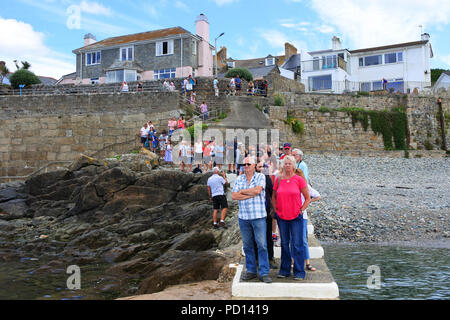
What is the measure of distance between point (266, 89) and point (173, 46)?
1006cm

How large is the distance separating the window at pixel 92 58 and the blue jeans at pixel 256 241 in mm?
32865

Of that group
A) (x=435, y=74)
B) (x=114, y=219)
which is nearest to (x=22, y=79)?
(x=114, y=219)

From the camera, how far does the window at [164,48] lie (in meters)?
32.8

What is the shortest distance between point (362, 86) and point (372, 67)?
1929 mm

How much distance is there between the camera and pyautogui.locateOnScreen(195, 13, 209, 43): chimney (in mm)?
34062

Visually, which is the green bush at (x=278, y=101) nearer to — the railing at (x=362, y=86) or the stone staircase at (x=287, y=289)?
the railing at (x=362, y=86)

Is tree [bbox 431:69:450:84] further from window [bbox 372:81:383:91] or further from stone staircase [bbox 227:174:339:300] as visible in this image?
stone staircase [bbox 227:174:339:300]

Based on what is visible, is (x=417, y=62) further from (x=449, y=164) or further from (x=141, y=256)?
(x=141, y=256)

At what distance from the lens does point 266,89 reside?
26.8m

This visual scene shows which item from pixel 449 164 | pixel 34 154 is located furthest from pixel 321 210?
pixel 34 154

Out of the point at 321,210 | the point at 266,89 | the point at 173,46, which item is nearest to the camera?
the point at 321,210

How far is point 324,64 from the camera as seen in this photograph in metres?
33.3

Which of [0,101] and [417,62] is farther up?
[417,62]

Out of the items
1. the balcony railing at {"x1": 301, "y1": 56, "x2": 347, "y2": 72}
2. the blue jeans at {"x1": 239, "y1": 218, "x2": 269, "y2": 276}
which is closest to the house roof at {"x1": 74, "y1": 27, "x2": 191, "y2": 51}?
the balcony railing at {"x1": 301, "y1": 56, "x2": 347, "y2": 72}
